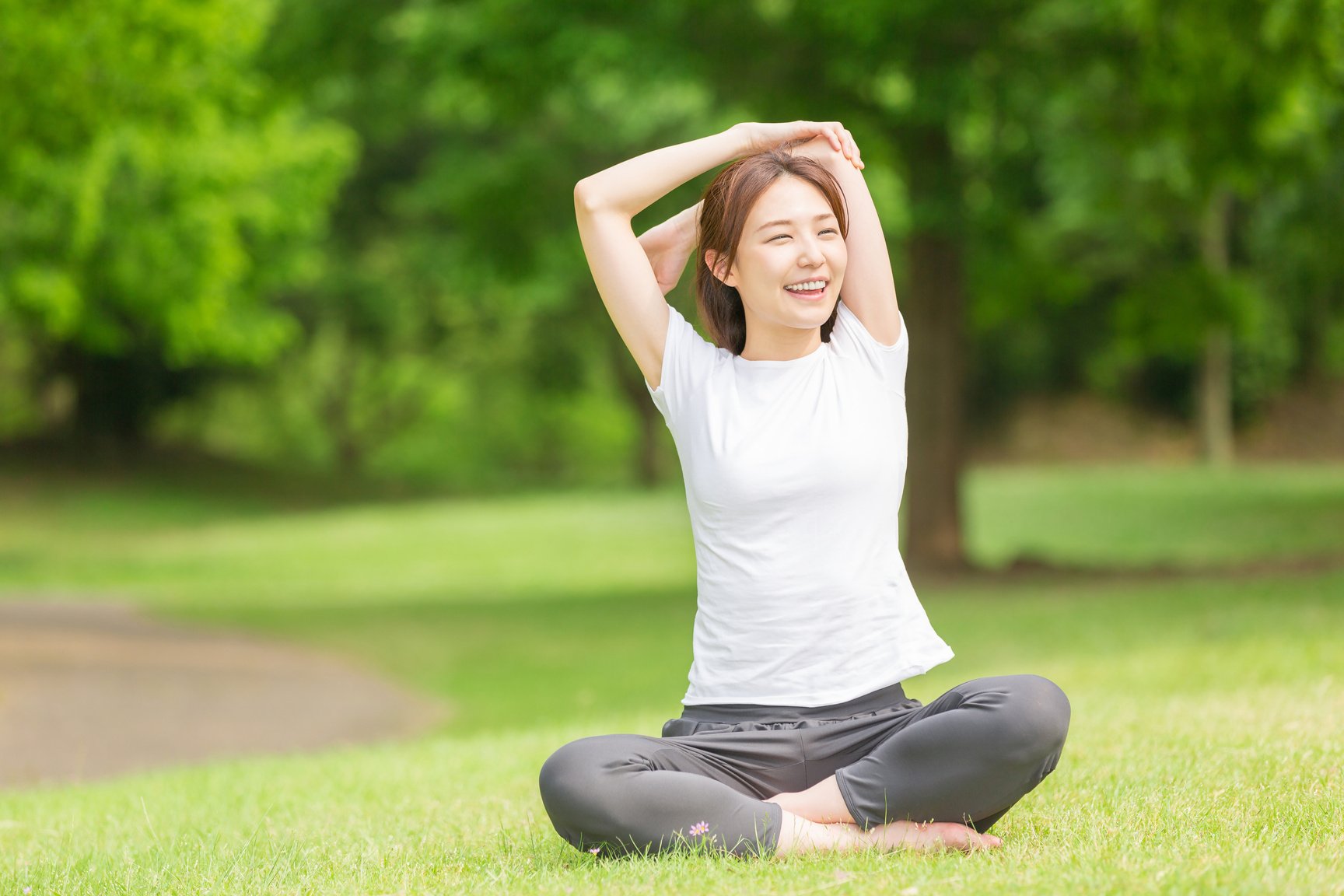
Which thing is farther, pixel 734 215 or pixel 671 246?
pixel 671 246

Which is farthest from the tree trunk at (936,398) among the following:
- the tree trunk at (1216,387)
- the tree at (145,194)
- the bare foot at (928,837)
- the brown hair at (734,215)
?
the tree trunk at (1216,387)

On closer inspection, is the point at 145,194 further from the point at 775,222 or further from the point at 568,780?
the point at 568,780

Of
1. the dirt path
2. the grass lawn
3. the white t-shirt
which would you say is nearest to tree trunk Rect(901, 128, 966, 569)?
the grass lawn

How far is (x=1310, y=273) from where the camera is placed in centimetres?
2292

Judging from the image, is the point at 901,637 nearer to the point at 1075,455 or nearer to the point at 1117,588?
the point at 1117,588

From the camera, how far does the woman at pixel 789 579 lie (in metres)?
3.21

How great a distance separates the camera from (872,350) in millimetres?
3570

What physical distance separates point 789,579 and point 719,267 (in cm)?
83

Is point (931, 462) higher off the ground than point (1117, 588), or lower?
higher

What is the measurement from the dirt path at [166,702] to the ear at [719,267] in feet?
18.3

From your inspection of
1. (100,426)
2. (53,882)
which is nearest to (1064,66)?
(53,882)

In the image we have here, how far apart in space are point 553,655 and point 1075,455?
26155 millimetres

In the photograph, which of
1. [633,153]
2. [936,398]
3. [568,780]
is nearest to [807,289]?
[568,780]

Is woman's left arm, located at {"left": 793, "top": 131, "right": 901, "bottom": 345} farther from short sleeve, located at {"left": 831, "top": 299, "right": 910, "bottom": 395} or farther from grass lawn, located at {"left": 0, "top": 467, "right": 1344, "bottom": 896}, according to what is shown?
grass lawn, located at {"left": 0, "top": 467, "right": 1344, "bottom": 896}
